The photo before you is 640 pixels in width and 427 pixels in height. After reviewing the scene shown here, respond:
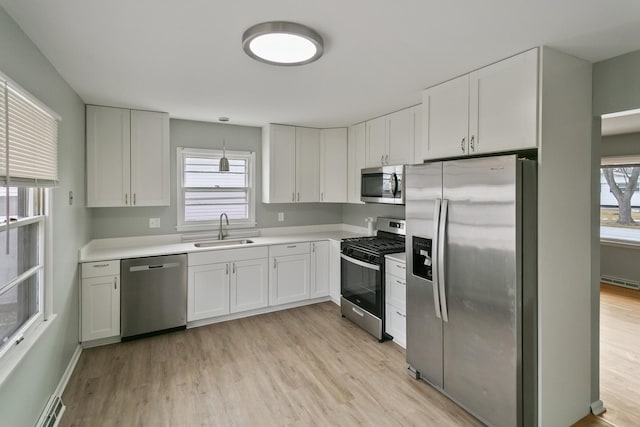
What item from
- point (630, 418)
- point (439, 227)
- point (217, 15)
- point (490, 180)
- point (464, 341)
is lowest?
point (630, 418)

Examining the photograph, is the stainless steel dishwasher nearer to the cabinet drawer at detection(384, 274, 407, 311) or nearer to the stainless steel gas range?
the stainless steel gas range

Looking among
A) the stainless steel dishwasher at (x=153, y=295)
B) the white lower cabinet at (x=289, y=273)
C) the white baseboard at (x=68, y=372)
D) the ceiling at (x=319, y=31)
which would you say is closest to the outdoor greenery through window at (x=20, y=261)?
the white baseboard at (x=68, y=372)

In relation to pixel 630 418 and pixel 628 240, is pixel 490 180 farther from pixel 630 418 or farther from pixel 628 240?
pixel 628 240

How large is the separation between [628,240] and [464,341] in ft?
16.4

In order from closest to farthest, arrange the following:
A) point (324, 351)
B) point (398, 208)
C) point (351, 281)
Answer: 1. point (324, 351)
2. point (351, 281)
3. point (398, 208)

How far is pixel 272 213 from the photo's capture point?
4785 millimetres

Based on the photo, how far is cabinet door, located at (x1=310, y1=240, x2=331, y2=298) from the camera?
4371 mm

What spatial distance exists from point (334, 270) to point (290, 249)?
65cm

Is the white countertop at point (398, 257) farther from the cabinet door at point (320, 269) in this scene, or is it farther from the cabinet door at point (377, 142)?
the cabinet door at point (320, 269)

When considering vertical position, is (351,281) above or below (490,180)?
below

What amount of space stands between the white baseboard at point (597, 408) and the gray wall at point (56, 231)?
3523 millimetres

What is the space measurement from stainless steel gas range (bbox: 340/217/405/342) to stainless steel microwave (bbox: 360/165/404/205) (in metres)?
0.40

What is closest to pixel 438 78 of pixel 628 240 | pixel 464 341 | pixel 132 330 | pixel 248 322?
pixel 464 341

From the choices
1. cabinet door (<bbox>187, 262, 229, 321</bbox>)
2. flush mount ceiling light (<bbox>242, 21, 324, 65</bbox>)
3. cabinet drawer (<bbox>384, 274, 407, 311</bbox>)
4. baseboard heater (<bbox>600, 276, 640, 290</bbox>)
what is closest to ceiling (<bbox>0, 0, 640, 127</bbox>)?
flush mount ceiling light (<bbox>242, 21, 324, 65</bbox>)
